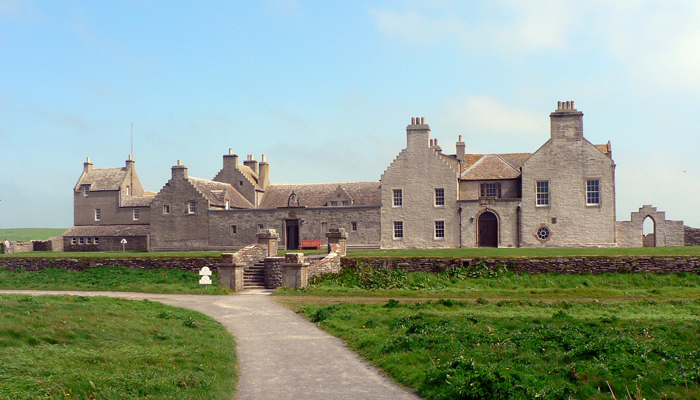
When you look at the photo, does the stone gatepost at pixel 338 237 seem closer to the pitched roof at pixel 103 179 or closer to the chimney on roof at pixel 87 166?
the pitched roof at pixel 103 179

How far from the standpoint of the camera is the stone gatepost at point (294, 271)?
28.5 metres

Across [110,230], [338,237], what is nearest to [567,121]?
[338,237]

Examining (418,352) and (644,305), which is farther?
(644,305)

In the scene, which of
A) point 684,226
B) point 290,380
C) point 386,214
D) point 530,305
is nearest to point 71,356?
point 290,380

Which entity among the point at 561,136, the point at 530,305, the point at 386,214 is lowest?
the point at 530,305

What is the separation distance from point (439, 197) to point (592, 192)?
11.4 meters

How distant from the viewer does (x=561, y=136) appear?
4581 cm

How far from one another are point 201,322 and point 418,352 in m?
7.61

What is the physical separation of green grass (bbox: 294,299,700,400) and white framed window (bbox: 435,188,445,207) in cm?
2796

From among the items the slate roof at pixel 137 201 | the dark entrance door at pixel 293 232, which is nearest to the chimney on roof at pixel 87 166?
the slate roof at pixel 137 201

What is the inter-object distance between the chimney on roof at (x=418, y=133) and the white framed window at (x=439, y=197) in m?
3.85

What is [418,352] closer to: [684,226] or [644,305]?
[644,305]

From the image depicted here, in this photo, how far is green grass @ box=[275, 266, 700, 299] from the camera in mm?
25375

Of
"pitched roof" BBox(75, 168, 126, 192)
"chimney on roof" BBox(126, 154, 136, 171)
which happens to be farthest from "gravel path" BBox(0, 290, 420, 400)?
"chimney on roof" BBox(126, 154, 136, 171)
